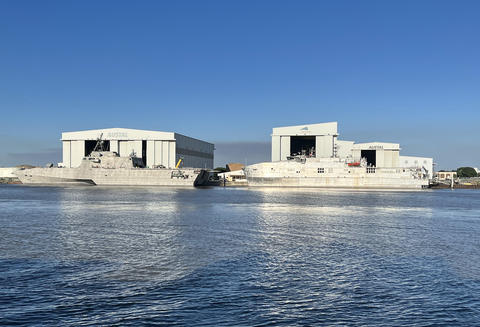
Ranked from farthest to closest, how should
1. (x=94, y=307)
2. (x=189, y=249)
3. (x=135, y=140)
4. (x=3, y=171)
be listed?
(x=3, y=171), (x=135, y=140), (x=189, y=249), (x=94, y=307)

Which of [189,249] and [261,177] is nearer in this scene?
[189,249]

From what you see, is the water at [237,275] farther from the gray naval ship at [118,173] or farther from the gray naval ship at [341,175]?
the gray naval ship at [118,173]

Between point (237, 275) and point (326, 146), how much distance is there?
314 ft

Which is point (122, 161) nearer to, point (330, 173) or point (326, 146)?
point (330, 173)

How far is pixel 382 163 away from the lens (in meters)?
119

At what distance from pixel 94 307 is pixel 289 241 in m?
13.4

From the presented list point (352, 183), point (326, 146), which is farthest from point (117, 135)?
point (352, 183)

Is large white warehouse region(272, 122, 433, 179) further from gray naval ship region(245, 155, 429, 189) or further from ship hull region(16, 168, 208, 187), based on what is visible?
ship hull region(16, 168, 208, 187)

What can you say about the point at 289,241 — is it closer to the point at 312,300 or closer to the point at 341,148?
the point at 312,300

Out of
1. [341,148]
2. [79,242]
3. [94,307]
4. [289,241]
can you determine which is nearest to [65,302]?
[94,307]

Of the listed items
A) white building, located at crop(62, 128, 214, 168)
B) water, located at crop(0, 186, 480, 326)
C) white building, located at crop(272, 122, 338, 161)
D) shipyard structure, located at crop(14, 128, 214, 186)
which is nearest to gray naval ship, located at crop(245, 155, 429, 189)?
white building, located at crop(272, 122, 338, 161)

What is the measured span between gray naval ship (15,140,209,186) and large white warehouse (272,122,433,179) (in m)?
23.9

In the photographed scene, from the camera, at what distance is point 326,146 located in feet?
355

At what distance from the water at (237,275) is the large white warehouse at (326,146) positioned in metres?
79.3
